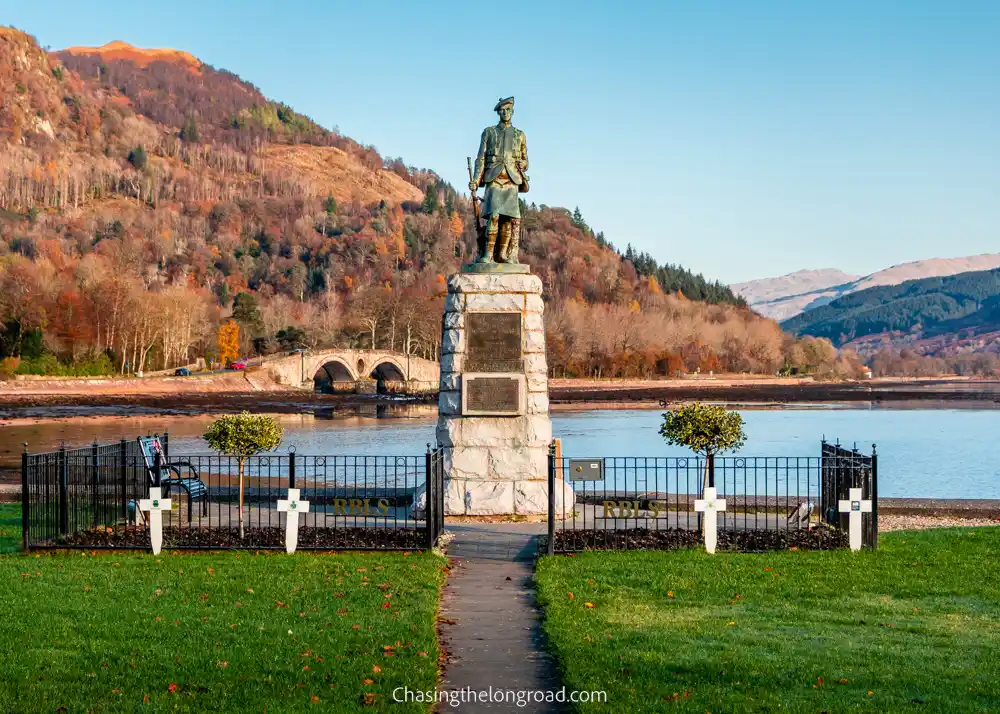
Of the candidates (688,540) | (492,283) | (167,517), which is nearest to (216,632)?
(688,540)

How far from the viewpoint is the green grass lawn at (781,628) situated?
8734 millimetres

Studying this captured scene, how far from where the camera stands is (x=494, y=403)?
64.3 ft

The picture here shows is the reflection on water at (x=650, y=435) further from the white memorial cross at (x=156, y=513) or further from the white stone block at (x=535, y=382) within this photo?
the white memorial cross at (x=156, y=513)

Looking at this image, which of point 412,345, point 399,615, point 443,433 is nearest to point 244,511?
point 443,433

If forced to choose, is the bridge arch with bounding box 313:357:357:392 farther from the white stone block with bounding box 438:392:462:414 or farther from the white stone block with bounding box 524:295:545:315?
the white stone block with bounding box 524:295:545:315

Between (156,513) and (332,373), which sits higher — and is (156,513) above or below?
below

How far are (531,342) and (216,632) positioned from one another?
10.1 meters

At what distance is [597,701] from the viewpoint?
854 cm

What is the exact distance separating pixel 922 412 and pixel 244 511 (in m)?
84.1

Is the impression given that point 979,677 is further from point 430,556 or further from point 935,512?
point 935,512

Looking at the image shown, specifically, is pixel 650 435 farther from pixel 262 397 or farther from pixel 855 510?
pixel 262 397

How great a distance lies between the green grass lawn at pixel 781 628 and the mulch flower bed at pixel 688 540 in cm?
58

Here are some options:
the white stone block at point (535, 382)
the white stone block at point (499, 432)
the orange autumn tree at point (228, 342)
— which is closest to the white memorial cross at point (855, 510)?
the white stone block at point (499, 432)

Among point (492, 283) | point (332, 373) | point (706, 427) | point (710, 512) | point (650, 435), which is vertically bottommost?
point (650, 435)
